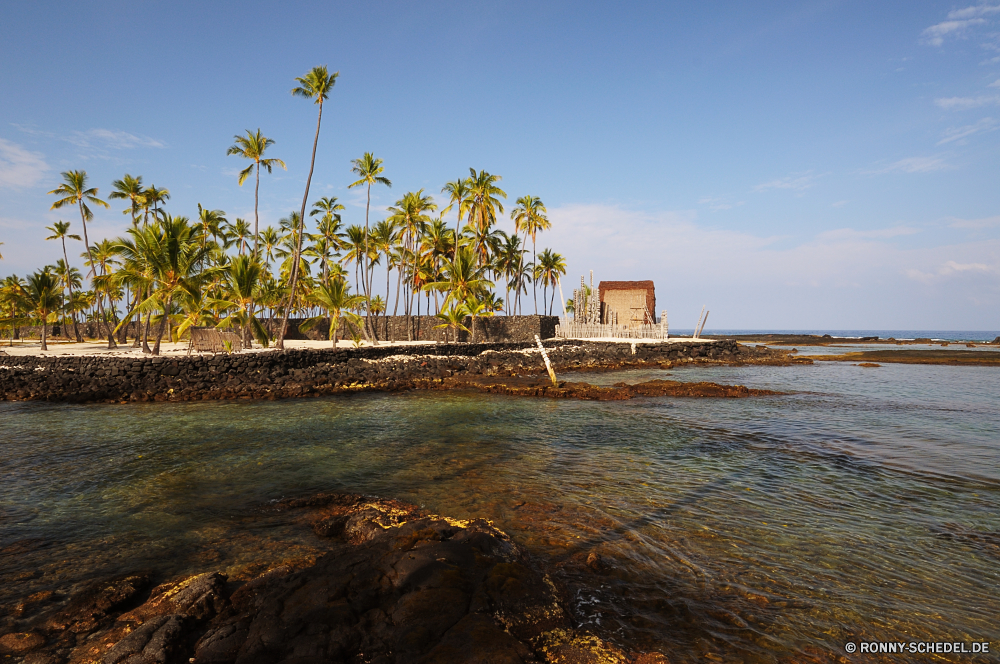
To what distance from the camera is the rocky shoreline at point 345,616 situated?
3.55 m

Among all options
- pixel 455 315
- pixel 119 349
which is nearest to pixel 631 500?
pixel 455 315

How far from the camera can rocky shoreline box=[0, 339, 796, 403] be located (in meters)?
20.9

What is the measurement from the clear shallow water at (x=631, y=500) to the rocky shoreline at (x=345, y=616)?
0.60 metres

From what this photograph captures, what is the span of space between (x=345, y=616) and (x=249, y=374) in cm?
2241

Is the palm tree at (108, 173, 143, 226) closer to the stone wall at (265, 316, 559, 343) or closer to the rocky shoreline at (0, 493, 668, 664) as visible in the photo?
the stone wall at (265, 316, 559, 343)

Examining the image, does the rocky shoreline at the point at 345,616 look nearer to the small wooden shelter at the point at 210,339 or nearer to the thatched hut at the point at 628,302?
the small wooden shelter at the point at 210,339

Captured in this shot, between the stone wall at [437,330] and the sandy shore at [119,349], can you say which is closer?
the sandy shore at [119,349]

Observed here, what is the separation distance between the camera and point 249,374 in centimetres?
2319

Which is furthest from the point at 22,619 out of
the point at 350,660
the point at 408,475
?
the point at 408,475

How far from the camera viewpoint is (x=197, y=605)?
4270mm

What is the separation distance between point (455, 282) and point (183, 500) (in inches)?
1245

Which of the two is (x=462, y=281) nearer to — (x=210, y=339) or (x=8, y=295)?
(x=210, y=339)

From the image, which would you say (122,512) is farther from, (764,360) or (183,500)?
(764,360)

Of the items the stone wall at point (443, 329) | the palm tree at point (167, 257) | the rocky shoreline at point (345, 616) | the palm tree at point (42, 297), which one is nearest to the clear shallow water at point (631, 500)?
the rocky shoreline at point (345, 616)
